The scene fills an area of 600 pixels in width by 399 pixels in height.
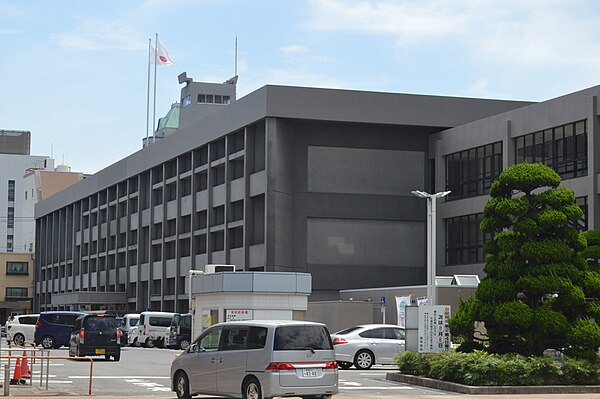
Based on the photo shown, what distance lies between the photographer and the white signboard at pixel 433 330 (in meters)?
31.3

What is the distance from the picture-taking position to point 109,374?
32.8m

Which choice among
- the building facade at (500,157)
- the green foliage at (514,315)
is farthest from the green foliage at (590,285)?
the building facade at (500,157)

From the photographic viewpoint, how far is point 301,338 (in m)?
21.4

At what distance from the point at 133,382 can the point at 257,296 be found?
40.4 feet

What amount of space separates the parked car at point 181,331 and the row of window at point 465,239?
15444 millimetres

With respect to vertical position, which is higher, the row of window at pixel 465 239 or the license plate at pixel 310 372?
the row of window at pixel 465 239

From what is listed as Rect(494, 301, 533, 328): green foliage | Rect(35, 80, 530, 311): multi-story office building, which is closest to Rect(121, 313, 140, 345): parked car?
Rect(35, 80, 530, 311): multi-story office building

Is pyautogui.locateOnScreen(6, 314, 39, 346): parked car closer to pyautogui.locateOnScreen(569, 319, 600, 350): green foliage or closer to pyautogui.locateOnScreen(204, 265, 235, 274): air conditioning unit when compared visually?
pyautogui.locateOnScreen(204, 265, 235, 274): air conditioning unit

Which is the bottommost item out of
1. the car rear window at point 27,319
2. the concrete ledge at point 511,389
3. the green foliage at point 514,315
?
the concrete ledge at point 511,389

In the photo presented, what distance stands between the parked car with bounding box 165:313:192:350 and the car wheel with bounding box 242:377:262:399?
34.4 metres

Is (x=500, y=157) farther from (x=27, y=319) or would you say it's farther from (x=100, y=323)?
(x=27, y=319)

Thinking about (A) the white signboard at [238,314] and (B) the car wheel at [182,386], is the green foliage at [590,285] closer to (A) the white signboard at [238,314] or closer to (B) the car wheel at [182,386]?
(B) the car wheel at [182,386]

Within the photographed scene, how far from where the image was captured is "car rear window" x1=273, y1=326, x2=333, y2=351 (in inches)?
831

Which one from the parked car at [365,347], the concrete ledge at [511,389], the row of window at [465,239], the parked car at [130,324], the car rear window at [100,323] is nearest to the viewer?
the concrete ledge at [511,389]
